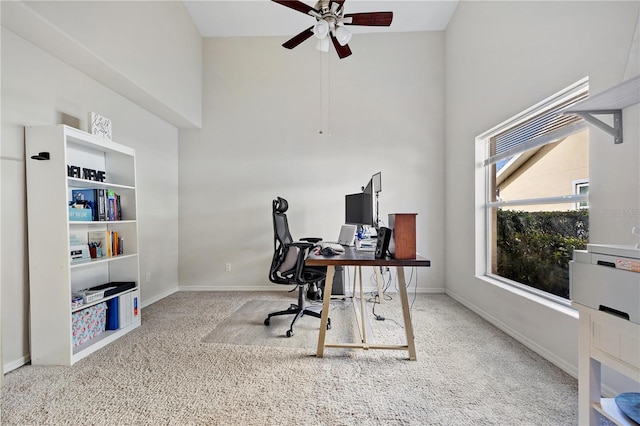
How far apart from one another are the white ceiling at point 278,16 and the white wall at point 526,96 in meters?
0.30

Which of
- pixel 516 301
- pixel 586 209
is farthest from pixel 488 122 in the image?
pixel 516 301

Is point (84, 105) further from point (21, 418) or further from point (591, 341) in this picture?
point (591, 341)

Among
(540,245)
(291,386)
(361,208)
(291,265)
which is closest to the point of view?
(291,386)

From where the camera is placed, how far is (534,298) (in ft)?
7.29

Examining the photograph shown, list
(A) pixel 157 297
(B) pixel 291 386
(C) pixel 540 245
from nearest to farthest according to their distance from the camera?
1. (B) pixel 291 386
2. (C) pixel 540 245
3. (A) pixel 157 297

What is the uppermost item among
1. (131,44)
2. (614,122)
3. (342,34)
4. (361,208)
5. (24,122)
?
(131,44)

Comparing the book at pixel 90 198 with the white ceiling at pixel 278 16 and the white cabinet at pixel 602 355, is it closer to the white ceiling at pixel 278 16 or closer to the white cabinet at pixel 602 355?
the white ceiling at pixel 278 16

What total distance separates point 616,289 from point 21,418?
2.81m

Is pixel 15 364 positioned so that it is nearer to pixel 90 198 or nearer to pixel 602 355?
pixel 90 198

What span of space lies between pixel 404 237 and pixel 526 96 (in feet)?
5.24

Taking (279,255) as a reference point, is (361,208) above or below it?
above

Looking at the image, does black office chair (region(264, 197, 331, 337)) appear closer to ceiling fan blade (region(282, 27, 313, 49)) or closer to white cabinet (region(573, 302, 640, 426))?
ceiling fan blade (region(282, 27, 313, 49))

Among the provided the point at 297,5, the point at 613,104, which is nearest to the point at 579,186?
the point at 613,104

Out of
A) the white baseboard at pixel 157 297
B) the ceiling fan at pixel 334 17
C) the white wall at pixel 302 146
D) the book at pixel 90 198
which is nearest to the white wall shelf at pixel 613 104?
the ceiling fan at pixel 334 17
